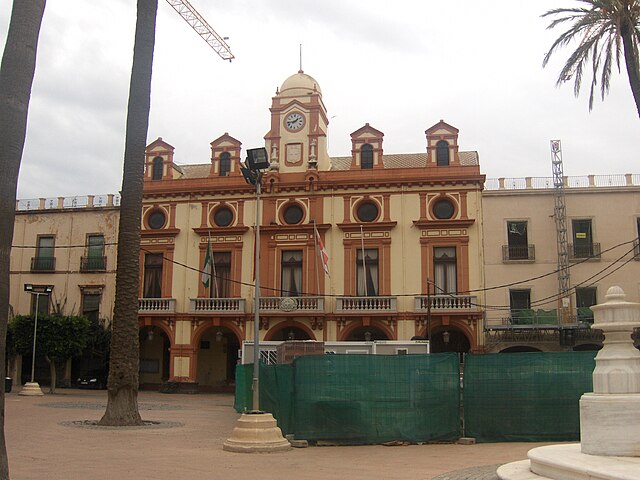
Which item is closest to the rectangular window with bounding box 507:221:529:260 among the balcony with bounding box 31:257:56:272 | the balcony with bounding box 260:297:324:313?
the balcony with bounding box 260:297:324:313

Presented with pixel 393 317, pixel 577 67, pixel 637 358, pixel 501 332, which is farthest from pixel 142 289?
pixel 637 358

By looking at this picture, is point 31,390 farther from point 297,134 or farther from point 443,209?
point 443,209

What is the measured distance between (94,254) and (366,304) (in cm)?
1629

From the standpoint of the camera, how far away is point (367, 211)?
3762 cm

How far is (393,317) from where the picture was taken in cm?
3572

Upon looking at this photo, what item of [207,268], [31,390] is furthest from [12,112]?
[207,268]

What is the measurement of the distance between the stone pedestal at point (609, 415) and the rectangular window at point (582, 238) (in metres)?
26.9

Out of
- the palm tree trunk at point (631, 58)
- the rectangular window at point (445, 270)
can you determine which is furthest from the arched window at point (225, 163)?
the palm tree trunk at point (631, 58)

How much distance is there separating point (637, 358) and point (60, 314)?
3580 centimetres

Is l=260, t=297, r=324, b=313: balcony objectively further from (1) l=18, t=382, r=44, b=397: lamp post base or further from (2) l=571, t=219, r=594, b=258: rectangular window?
(2) l=571, t=219, r=594, b=258: rectangular window

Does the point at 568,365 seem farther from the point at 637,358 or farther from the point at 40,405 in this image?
the point at 40,405

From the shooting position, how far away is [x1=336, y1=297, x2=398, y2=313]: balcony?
35.8 metres

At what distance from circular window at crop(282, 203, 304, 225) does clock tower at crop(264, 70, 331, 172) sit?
194 centimetres

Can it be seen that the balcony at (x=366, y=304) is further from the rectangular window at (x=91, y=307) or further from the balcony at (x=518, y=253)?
the rectangular window at (x=91, y=307)
